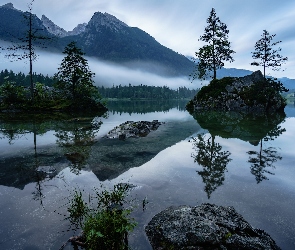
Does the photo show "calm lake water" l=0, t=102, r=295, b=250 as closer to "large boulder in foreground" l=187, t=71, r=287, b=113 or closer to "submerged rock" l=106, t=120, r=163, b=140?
"submerged rock" l=106, t=120, r=163, b=140

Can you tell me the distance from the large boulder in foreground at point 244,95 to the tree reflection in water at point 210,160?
33642 millimetres

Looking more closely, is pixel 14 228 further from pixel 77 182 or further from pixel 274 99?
pixel 274 99

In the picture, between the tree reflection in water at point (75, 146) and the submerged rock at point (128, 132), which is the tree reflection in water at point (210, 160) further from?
the tree reflection in water at point (75, 146)

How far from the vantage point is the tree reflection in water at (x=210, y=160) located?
9.55m

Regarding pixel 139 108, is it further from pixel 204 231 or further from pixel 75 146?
pixel 204 231

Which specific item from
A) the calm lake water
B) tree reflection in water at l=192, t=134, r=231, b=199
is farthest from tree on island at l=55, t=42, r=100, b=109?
tree reflection in water at l=192, t=134, r=231, b=199

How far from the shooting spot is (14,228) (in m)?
6.07

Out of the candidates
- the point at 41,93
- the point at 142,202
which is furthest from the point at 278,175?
the point at 41,93

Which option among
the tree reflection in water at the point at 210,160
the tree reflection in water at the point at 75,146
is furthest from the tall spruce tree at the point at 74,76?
the tree reflection in water at the point at 210,160

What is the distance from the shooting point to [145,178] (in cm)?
1012

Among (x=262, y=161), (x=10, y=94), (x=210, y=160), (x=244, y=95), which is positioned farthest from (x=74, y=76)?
(x=262, y=161)

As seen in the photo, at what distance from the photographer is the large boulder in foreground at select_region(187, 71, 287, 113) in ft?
151

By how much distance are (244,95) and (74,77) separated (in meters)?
36.8

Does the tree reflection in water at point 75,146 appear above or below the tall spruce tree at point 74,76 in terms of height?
below
